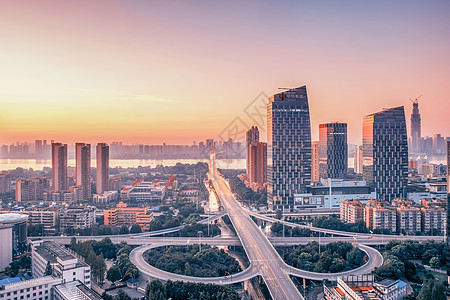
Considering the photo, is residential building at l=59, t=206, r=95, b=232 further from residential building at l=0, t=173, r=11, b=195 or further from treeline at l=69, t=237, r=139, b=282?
residential building at l=0, t=173, r=11, b=195

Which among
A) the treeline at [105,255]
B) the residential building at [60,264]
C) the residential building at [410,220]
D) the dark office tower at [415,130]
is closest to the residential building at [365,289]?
the treeline at [105,255]

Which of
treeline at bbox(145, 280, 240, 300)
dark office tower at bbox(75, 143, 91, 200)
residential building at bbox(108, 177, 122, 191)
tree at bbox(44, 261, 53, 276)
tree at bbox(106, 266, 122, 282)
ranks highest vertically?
dark office tower at bbox(75, 143, 91, 200)

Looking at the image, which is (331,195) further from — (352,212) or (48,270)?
(48,270)

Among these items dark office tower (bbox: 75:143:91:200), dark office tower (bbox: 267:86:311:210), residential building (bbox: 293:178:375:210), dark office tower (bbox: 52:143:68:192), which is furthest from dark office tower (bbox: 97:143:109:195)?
residential building (bbox: 293:178:375:210)

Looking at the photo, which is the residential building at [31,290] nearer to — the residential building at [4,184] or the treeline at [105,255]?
the treeline at [105,255]

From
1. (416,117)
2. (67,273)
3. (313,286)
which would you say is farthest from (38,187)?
(416,117)

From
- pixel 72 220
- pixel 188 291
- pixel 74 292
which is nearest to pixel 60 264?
pixel 74 292
